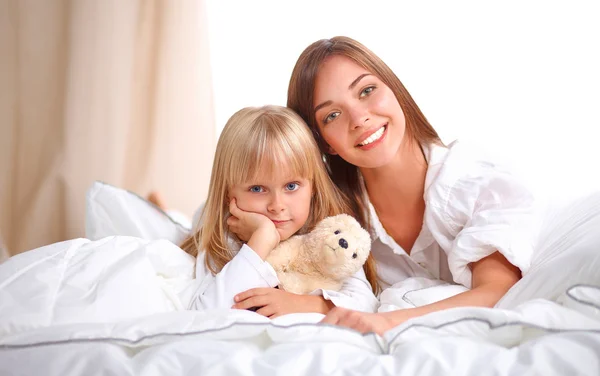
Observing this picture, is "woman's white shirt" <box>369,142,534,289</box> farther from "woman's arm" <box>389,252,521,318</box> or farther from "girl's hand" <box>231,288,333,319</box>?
"girl's hand" <box>231,288,333,319</box>

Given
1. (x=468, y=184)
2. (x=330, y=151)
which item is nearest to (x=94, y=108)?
(x=330, y=151)

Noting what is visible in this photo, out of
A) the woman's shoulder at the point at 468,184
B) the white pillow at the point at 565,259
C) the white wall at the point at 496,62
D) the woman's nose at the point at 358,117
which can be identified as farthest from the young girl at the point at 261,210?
the white wall at the point at 496,62

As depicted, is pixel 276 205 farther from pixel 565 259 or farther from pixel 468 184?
pixel 565 259

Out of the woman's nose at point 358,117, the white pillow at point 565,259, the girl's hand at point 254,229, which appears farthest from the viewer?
the woman's nose at point 358,117

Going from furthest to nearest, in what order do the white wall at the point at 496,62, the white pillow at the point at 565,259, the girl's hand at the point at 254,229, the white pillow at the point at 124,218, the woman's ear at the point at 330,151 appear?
the white wall at the point at 496,62, the white pillow at the point at 124,218, the woman's ear at the point at 330,151, the girl's hand at the point at 254,229, the white pillow at the point at 565,259

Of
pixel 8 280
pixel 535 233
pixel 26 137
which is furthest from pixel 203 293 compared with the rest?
pixel 26 137

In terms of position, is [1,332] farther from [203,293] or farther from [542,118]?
[542,118]

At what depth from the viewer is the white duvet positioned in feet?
2.81

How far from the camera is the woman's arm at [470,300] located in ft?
3.56

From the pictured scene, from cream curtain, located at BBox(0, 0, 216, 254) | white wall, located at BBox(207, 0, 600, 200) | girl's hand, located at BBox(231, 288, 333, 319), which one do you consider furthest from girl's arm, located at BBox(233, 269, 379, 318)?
white wall, located at BBox(207, 0, 600, 200)

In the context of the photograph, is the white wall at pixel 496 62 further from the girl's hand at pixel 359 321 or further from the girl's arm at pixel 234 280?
the girl's hand at pixel 359 321

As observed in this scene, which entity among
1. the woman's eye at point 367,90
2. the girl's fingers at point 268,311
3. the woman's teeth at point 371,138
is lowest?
the girl's fingers at point 268,311

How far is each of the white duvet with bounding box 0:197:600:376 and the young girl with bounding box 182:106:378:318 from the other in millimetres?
186

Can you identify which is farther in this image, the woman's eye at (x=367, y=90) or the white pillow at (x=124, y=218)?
the white pillow at (x=124, y=218)
